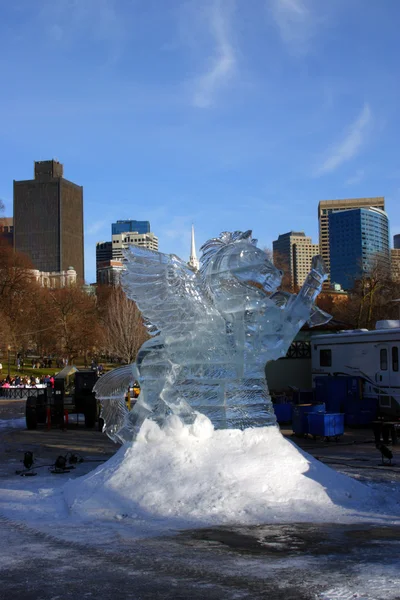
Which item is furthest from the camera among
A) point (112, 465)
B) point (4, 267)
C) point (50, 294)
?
point (50, 294)

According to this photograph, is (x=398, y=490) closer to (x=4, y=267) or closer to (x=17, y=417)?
(x=17, y=417)

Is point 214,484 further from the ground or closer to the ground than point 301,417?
closer to the ground

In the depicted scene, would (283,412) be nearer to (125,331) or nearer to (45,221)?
(125,331)

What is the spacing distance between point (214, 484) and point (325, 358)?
51.5ft

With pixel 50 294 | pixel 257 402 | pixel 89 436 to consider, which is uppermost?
pixel 50 294

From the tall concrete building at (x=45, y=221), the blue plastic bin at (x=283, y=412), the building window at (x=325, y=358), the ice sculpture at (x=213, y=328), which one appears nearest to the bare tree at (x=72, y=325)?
the building window at (x=325, y=358)

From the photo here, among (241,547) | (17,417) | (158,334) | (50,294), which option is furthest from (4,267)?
(241,547)

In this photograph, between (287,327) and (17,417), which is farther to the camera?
(17,417)

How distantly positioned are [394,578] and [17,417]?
22591 mm

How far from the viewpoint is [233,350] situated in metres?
10.8

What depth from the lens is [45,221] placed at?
186 m

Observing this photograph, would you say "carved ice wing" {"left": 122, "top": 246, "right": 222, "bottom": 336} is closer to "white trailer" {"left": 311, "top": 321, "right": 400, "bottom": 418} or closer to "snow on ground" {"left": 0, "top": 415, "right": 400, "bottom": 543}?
"snow on ground" {"left": 0, "top": 415, "right": 400, "bottom": 543}

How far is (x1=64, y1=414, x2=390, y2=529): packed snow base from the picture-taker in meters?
8.85

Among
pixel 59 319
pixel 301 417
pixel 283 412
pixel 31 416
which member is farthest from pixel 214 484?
pixel 59 319
